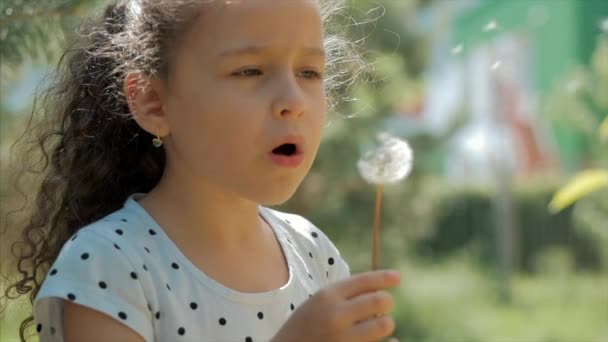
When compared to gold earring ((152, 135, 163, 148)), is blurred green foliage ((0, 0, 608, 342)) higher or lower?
lower

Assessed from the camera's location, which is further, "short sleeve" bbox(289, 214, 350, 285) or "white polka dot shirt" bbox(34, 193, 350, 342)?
"short sleeve" bbox(289, 214, 350, 285)

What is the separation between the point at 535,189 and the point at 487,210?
0.50m

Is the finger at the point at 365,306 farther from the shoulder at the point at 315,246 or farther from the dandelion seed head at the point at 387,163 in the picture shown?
the shoulder at the point at 315,246

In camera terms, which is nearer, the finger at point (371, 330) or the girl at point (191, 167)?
the finger at point (371, 330)

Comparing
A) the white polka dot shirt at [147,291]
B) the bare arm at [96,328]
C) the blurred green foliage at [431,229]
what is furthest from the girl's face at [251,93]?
the blurred green foliage at [431,229]

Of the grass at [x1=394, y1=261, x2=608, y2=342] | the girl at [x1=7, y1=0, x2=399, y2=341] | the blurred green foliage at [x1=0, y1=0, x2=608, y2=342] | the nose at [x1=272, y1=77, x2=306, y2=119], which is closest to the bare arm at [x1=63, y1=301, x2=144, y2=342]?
the girl at [x1=7, y1=0, x2=399, y2=341]

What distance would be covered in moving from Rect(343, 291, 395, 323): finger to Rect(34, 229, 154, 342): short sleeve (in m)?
0.27

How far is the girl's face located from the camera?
112 cm

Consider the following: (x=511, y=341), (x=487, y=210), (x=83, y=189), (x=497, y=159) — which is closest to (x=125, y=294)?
(x=83, y=189)

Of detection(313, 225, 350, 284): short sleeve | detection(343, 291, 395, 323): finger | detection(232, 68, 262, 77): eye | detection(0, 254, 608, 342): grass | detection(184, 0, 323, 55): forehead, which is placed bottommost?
detection(0, 254, 608, 342): grass

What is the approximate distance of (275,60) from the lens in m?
1.13

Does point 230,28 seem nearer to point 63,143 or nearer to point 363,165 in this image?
point 363,165

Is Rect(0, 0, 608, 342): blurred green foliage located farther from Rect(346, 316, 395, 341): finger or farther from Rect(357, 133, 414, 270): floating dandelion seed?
Rect(346, 316, 395, 341): finger

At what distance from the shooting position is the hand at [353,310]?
93 centimetres
